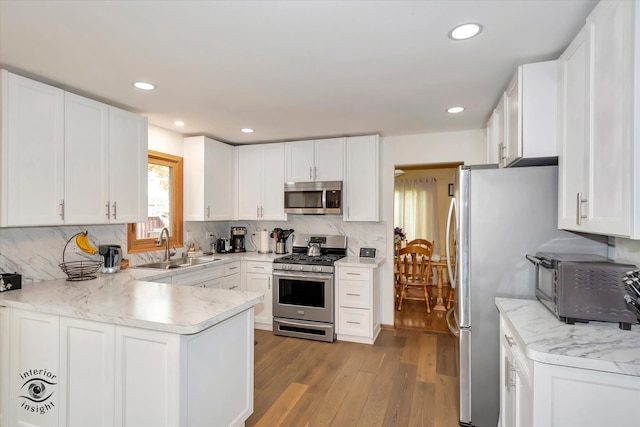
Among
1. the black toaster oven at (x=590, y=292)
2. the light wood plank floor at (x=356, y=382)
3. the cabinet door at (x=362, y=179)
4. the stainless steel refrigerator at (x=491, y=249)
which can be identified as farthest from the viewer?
the cabinet door at (x=362, y=179)

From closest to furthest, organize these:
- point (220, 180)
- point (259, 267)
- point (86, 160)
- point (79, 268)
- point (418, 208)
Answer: point (86, 160)
point (79, 268)
point (259, 267)
point (220, 180)
point (418, 208)

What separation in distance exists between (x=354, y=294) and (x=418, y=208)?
346 centimetres

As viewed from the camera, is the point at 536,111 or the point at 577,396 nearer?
the point at 577,396

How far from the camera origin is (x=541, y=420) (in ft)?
4.18

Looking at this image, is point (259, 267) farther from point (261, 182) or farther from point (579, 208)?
point (579, 208)

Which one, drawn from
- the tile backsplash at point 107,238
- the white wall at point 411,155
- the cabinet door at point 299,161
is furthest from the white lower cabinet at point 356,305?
the cabinet door at point 299,161

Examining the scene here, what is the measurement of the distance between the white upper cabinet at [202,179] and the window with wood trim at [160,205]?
0.10 m

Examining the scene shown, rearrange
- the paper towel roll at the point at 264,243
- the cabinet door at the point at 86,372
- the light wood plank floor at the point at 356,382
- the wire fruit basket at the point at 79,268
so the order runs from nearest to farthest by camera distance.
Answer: the cabinet door at the point at 86,372
the light wood plank floor at the point at 356,382
the wire fruit basket at the point at 79,268
the paper towel roll at the point at 264,243

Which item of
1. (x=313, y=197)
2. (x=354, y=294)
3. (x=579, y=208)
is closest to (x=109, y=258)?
(x=313, y=197)

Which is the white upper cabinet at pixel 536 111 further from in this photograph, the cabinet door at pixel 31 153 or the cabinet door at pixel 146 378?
the cabinet door at pixel 31 153

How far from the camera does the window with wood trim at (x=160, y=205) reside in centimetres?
349

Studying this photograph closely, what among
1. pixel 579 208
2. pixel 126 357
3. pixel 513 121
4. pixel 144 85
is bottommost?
pixel 126 357

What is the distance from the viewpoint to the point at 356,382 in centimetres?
283

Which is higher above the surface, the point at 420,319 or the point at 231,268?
the point at 231,268
